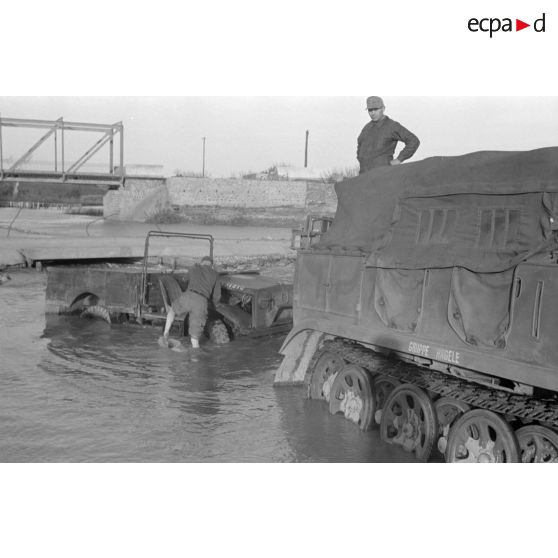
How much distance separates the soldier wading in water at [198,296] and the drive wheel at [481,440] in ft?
17.8

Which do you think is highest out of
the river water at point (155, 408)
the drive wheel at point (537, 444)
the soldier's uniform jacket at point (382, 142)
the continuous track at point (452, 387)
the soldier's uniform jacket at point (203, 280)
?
the soldier's uniform jacket at point (382, 142)

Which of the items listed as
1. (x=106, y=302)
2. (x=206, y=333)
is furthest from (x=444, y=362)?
(x=106, y=302)

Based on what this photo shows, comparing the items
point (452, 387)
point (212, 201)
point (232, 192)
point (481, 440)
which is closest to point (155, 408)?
point (452, 387)

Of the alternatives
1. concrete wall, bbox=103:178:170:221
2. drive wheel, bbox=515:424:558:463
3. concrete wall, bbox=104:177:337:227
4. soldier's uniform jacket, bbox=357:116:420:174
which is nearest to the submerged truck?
drive wheel, bbox=515:424:558:463

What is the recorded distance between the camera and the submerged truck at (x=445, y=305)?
4.76m

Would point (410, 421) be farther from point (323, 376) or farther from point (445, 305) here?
point (323, 376)

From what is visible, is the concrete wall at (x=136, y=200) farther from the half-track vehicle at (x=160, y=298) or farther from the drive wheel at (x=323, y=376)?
the drive wheel at (x=323, y=376)

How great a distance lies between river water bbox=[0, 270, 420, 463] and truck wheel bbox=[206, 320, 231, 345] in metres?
0.14

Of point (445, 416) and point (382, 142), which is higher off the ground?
point (382, 142)

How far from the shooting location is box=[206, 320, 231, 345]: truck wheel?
11008mm

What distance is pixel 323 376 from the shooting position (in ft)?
24.6

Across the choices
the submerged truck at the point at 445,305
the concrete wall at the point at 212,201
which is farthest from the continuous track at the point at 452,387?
the concrete wall at the point at 212,201

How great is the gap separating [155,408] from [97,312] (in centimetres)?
547

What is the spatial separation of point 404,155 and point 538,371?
12.4ft
